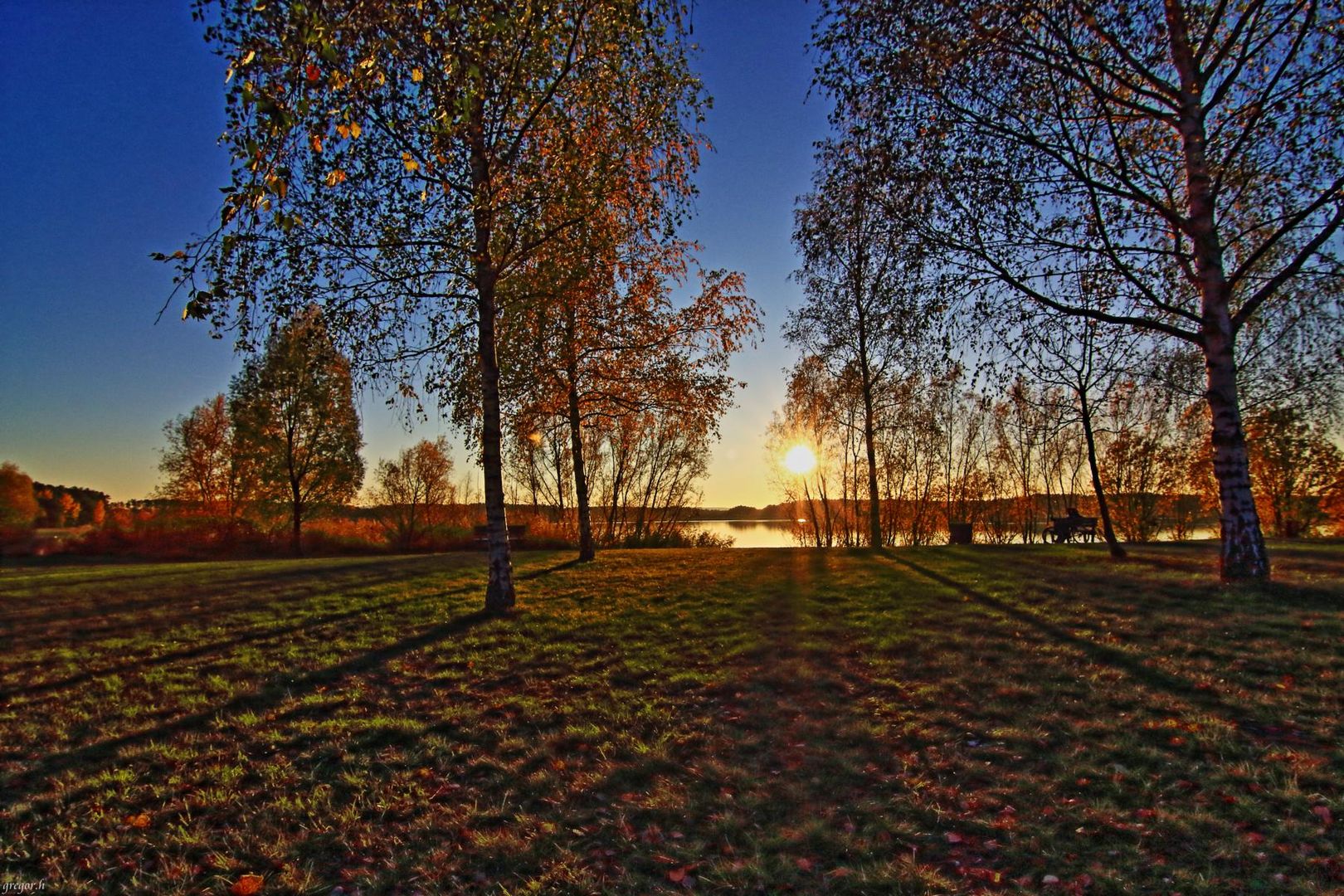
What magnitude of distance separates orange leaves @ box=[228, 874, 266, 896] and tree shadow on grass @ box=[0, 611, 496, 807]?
2.29 metres

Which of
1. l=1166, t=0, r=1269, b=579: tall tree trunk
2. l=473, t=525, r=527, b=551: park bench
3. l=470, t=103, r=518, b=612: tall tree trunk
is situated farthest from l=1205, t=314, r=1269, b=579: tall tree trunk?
l=473, t=525, r=527, b=551: park bench

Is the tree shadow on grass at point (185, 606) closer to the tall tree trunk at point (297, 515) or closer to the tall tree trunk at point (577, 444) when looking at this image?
the tall tree trunk at point (577, 444)

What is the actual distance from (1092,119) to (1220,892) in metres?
11.9

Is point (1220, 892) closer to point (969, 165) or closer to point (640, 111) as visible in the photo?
point (969, 165)

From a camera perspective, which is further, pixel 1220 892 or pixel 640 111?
pixel 640 111

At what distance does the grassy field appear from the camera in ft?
10.7

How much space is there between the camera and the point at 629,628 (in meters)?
8.91

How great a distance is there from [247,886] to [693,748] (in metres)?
3.05

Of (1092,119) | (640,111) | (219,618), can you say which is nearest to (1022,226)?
(1092,119)

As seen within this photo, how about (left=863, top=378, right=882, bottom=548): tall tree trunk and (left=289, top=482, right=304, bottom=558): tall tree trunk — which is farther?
(left=289, top=482, right=304, bottom=558): tall tree trunk

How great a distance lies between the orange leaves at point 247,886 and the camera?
10.1 ft

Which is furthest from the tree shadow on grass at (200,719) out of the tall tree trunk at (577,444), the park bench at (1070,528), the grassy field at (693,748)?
the park bench at (1070,528)

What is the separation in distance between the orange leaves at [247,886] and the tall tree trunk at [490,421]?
6.55 metres

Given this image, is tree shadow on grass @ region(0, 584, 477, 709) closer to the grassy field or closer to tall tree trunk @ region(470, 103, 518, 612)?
the grassy field
